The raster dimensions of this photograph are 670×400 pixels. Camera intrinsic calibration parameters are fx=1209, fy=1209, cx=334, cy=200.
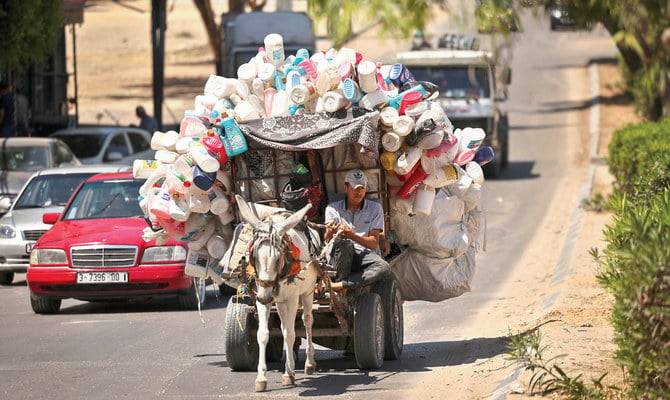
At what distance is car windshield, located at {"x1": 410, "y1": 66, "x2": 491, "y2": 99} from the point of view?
2975 cm

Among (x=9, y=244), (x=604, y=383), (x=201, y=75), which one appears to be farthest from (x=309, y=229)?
(x=201, y=75)

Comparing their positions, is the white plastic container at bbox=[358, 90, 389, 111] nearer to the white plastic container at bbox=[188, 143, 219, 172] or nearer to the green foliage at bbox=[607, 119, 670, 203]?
the white plastic container at bbox=[188, 143, 219, 172]

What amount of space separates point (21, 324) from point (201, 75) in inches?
1767

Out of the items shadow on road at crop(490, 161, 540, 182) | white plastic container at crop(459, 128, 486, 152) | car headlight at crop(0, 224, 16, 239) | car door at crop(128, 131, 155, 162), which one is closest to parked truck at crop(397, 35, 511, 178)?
shadow on road at crop(490, 161, 540, 182)

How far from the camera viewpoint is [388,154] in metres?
10.8

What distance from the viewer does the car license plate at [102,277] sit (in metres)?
14.9

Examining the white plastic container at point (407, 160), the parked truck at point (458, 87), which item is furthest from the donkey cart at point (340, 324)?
the parked truck at point (458, 87)

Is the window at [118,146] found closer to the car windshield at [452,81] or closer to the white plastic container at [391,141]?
the car windshield at [452,81]

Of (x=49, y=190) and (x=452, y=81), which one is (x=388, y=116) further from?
(x=452, y=81)

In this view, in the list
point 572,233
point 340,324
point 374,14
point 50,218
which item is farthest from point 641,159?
point 374,14

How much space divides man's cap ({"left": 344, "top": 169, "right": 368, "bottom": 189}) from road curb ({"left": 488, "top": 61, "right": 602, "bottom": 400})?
2167 mm

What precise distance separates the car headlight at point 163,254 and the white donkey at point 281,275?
5.06 m

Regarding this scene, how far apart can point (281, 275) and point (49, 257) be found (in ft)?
21.3

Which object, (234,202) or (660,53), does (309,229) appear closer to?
(234,202)
